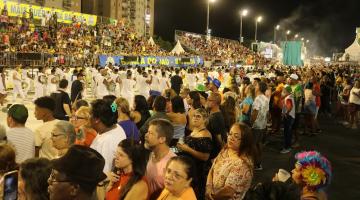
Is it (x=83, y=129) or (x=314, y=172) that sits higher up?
(x=83, y=129)

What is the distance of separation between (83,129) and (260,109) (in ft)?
14.1

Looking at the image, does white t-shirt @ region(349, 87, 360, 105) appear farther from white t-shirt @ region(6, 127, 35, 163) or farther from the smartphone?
the smartphone

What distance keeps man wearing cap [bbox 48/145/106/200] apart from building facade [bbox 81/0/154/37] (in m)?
90.9

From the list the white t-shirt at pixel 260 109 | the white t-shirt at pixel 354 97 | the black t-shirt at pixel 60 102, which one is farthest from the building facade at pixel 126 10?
the white t-shirt at pixel 260 109

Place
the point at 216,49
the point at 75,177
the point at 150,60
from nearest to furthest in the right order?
the point at 75,177
the point at 150,60
the point at 216,49

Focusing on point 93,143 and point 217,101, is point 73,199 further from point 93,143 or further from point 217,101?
point 217,101

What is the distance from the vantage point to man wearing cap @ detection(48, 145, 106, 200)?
247 cm

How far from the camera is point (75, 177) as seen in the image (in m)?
2.47

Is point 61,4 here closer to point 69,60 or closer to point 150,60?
point 150,60

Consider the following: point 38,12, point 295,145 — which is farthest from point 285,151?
point 38,12

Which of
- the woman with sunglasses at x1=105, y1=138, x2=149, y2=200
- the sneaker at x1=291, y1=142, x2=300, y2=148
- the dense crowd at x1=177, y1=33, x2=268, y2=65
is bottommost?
the sneaker at x1=291, y1=142, x2=300, y2=148

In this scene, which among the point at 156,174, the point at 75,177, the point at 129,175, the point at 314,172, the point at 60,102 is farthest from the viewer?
the point at 60,102

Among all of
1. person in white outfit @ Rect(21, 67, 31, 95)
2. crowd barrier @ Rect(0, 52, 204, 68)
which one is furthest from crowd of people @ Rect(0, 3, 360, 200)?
crowd barrier @ Rect(0, 52, 204, 68)

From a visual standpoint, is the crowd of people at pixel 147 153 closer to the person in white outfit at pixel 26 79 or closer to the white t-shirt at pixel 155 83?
the white t-shirt at pixel 155 83
